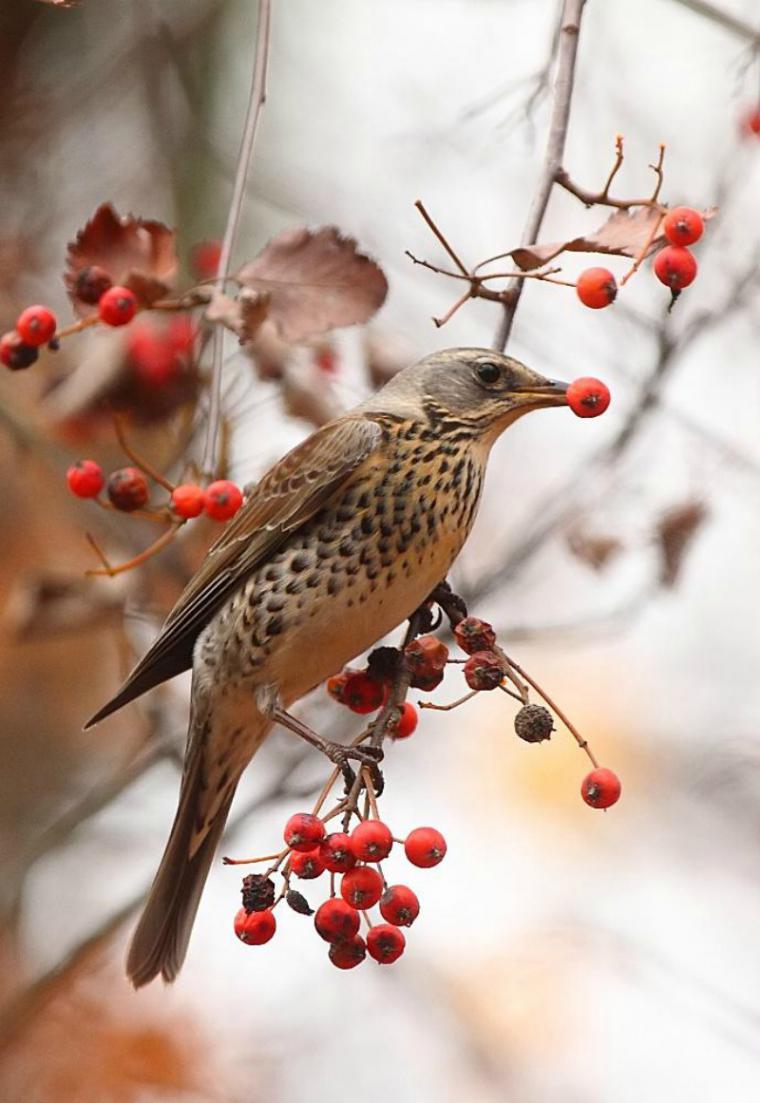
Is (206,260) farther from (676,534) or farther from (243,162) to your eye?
(676,534)

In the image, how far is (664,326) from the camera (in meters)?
3.51

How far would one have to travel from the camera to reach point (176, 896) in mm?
2830

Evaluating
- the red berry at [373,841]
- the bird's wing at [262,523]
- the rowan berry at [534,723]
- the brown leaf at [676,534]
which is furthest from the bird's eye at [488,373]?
the brown leaf at [676,534]

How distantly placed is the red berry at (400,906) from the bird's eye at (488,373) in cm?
100

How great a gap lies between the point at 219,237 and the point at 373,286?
89.9 inches

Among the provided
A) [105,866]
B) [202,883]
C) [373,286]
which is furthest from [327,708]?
[105,866]

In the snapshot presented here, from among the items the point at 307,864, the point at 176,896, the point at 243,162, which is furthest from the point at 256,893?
the point at 243,162

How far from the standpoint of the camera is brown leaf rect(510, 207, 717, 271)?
1983mm

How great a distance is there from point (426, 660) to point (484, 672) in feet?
0.73

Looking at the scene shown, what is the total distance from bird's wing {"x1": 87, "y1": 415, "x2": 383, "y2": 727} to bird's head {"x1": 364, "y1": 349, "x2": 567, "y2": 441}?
129 mm

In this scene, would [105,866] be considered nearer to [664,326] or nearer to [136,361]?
[136,361]

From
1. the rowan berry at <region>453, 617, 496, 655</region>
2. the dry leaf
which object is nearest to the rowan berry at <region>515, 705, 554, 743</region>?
the rowan berry at <region>453, 617, 496, 655</region>

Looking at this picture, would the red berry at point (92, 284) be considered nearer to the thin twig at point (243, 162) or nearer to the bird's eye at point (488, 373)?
the thin twig at point (243, 162)

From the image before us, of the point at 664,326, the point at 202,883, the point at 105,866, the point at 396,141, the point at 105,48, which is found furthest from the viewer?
the point at 105,866
